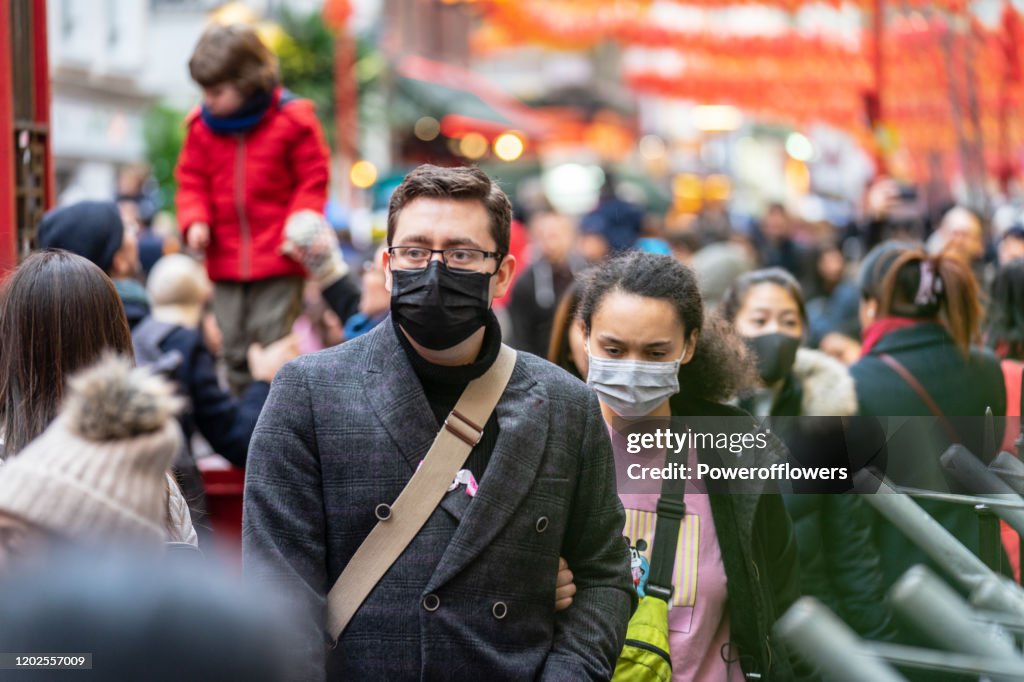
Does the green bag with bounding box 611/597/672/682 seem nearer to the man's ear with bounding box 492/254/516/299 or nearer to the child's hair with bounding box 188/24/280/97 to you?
the man's ear with bounding box 492/254/516/299

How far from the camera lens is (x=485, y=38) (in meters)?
24.7

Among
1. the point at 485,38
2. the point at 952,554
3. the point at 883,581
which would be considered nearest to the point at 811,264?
the point at 485,38

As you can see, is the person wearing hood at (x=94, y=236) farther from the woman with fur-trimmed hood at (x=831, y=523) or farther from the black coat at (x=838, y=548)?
the black coat at (x=838, y=548)

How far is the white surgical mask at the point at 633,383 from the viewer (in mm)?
4113

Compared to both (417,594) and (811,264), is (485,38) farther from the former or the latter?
(417,594)

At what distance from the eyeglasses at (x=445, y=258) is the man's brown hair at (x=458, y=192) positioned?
2.6 inches

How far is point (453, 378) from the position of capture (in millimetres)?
3430

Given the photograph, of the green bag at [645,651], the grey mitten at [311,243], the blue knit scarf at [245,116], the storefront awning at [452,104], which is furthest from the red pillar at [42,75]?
the storefront awning at [452,104]

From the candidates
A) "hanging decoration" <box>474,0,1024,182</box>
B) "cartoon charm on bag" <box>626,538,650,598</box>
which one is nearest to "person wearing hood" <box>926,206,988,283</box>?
"hanging decoration" <box>474,0,1024,182</box>

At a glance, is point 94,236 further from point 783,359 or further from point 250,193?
point 783,359

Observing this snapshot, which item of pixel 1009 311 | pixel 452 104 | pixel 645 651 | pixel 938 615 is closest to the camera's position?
pixel 938 615

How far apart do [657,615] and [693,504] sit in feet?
1.08

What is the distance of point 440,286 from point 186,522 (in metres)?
0.85

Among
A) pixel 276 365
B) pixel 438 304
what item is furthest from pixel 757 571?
pixel 276 365
